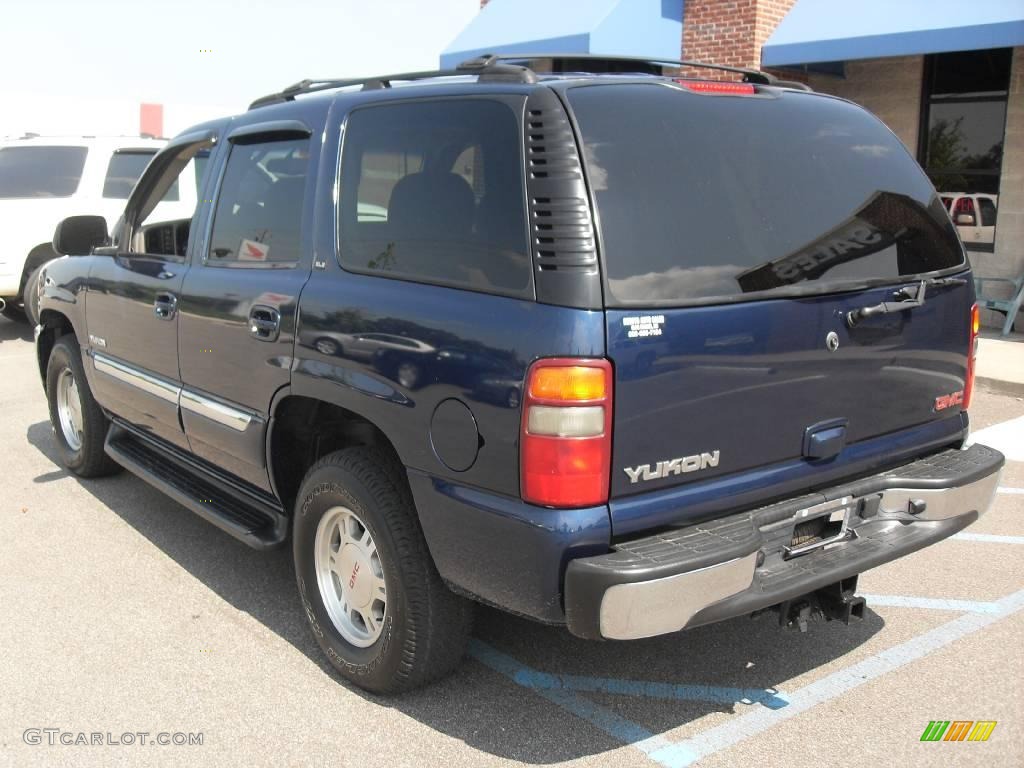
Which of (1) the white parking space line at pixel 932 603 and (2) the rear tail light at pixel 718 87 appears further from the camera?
(1) the white parking space line at pixel 932 603

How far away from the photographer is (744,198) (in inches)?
122

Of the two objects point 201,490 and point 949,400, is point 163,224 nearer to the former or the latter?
point 201,490

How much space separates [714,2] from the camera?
1252cm

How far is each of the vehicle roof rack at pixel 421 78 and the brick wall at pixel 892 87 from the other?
9.76 metres

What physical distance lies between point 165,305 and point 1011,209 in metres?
10.6

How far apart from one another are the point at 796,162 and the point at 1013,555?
267 cm

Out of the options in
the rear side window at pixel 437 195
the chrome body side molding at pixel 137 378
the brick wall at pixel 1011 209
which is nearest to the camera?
the rear side window at pixel 437 195

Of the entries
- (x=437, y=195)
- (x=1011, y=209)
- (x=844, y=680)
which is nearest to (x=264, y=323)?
(x=437, y=195)

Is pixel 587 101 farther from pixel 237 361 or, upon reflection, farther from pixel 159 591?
pixel 159 591

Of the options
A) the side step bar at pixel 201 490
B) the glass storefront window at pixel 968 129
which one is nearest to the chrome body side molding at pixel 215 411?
the side step bar at pixel 201 490

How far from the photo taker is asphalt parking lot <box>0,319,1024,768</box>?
3.21 metres

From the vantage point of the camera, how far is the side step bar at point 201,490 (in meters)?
3.98

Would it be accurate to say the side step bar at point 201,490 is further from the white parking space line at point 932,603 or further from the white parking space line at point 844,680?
the white parking space line at point 932,603

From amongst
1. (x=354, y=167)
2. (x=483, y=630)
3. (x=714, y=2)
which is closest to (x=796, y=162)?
(x=354, y=167)
